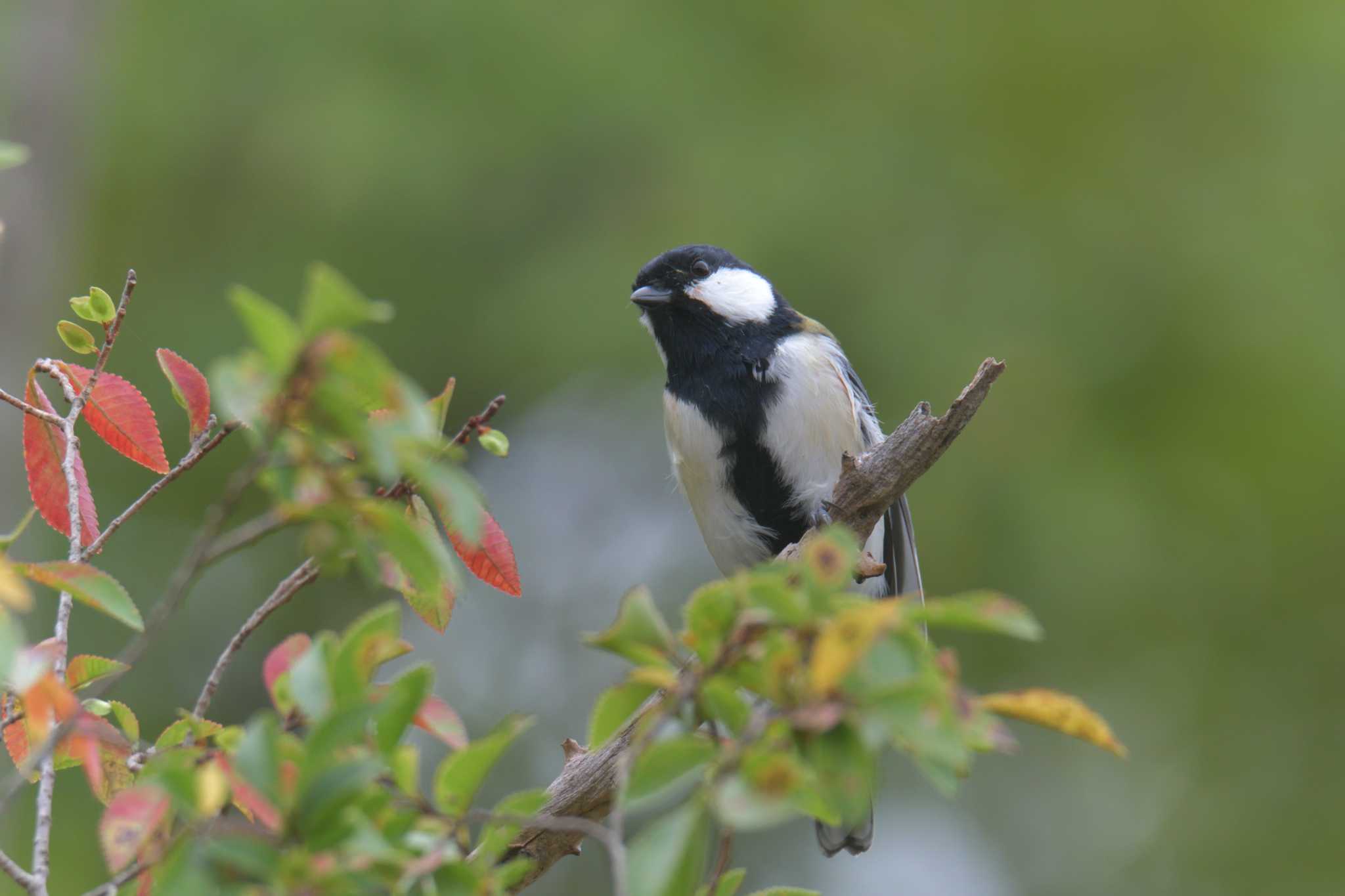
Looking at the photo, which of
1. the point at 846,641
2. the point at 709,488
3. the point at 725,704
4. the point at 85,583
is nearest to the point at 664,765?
the point at 725,704

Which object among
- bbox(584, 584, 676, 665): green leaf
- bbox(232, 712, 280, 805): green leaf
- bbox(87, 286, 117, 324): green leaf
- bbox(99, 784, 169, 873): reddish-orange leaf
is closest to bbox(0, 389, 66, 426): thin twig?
bbox(87, 286, 117, 324): green leaf

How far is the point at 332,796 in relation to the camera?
3.28ft

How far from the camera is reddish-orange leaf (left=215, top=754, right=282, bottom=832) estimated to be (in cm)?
105

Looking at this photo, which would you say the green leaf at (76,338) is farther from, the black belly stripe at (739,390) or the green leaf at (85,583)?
the black belly stripe at (739,390)

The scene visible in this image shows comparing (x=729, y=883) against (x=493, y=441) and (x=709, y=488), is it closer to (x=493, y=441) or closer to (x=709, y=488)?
(x=493, y=441)

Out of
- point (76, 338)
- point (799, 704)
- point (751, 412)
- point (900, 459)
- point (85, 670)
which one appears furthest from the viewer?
point (751, 412)

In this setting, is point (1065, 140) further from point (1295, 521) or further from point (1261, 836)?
point (1261, 836)

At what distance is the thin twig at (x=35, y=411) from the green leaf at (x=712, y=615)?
100 cm

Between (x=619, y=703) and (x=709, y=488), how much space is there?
7.51 feet

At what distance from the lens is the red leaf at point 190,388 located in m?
1.65

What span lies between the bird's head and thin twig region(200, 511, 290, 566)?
240cm

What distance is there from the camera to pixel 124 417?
5.61ft

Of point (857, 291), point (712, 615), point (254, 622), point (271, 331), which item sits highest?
point (271, 331)

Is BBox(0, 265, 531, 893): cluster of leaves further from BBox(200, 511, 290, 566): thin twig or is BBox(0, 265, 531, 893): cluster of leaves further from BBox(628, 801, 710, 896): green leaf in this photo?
BBox(628, 801, 710, 896): green leaf
